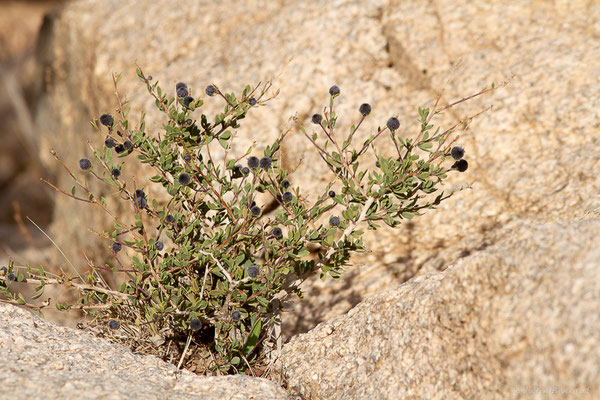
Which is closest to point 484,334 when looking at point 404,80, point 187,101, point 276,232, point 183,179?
point 276,232

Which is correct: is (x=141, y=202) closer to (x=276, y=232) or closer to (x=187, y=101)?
(x=187, y=101)

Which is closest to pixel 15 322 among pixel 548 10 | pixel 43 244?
pixel 548 10

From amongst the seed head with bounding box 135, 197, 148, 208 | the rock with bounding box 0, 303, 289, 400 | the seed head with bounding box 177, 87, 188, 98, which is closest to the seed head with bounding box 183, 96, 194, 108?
the seed head with bounding box 177, 87, 188, 98

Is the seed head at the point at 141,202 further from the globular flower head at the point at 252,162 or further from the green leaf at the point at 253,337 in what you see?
the green leaf at the point at 253,337

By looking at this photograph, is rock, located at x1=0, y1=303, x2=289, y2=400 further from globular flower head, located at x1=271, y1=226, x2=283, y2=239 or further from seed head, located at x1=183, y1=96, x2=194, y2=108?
seed head, located at x1=183, y1=96, x2=194, y2=108

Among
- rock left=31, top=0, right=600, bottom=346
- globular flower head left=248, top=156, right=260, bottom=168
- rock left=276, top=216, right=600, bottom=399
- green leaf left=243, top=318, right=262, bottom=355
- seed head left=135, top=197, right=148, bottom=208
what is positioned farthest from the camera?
rock left=31, top=0, right=600, bottom=346

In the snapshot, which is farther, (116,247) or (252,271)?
(116,247)

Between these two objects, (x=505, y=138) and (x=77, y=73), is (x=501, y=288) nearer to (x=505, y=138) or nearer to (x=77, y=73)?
(x=505, y=138)

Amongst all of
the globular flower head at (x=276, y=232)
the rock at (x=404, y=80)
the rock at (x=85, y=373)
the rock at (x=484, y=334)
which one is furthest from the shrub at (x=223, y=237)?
the rock at (x=404, y=80)
